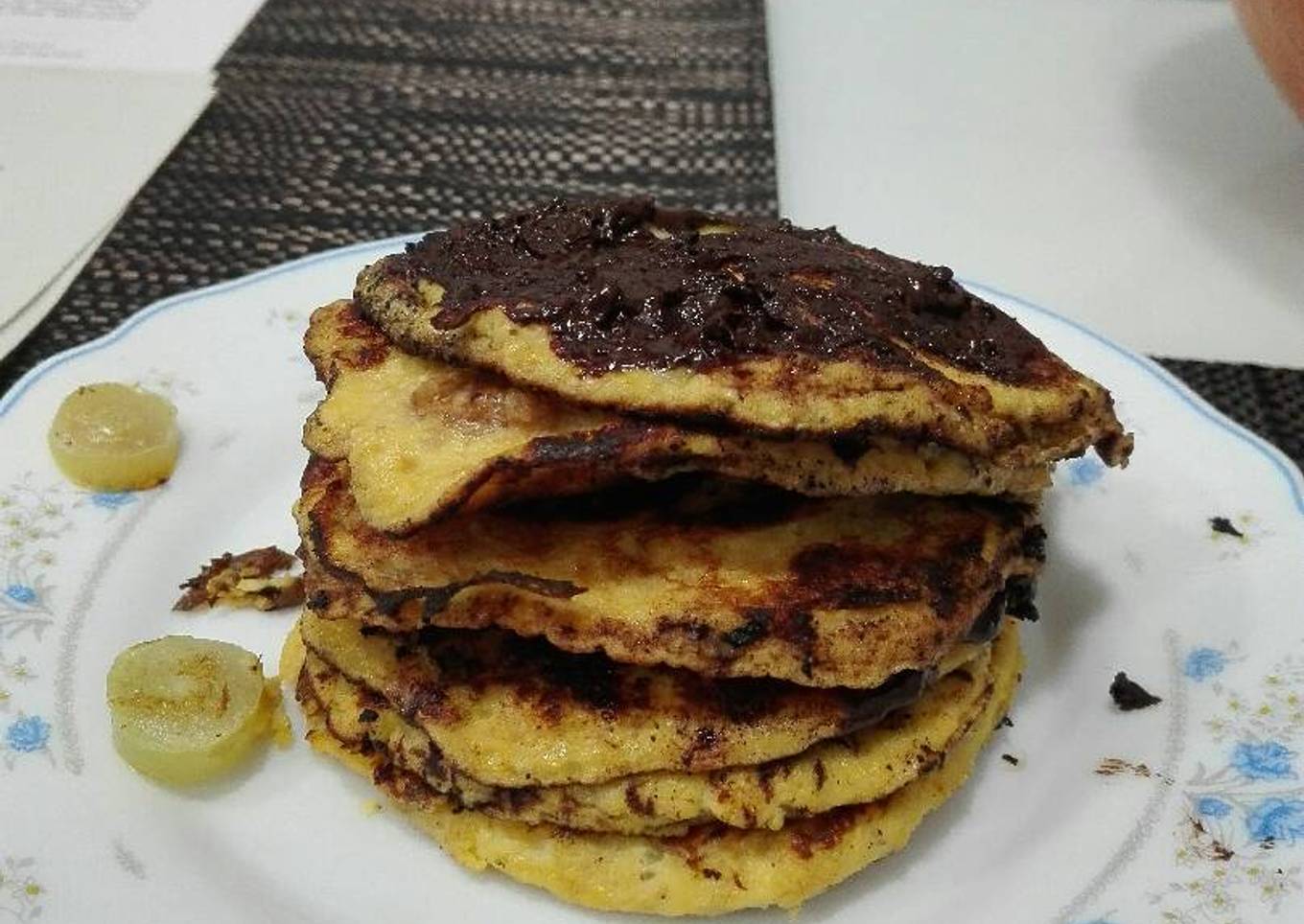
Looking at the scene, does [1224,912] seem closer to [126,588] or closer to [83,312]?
[126,588]

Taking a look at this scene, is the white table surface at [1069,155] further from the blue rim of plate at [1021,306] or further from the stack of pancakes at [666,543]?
the stack of pancakes at [666,543]

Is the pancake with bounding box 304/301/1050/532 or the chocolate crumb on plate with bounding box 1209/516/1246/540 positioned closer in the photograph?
the pancake with bounding box 304/301/1050/532

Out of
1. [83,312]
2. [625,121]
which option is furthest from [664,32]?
[83,312]

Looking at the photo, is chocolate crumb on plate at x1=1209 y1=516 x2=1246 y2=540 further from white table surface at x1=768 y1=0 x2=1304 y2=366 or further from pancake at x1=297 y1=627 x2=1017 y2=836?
white table surface at x1=768 y1=0 x2=1304 y2=366

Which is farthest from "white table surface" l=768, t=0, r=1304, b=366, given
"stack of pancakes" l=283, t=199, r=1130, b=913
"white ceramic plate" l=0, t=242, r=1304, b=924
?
"stack of pancakes" l=283, t=199, r=1130, b=913

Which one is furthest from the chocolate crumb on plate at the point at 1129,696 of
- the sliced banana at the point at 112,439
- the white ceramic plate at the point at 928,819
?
the sliced banana at the point at 112,439

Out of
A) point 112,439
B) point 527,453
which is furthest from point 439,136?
point 527,453
